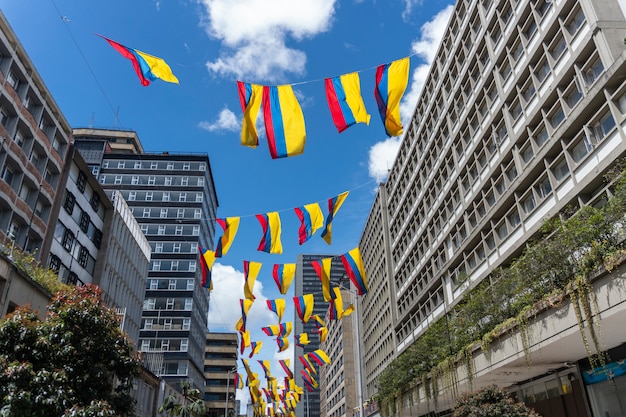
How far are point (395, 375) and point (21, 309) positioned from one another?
23.4 meters

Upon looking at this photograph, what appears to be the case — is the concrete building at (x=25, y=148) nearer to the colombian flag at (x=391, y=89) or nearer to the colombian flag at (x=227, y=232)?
the colombian flag at (x=227, y=232)

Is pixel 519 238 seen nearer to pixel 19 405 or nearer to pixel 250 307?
pixel 250 307

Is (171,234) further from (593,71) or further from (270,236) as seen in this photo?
(593,71)

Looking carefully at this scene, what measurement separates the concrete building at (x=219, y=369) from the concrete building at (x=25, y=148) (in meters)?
70.2

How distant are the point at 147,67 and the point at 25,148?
21.7 metres

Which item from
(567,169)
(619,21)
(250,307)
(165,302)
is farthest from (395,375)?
(165,302)

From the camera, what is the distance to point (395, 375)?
98.5 ft

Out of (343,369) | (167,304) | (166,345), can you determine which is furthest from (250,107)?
(343,369)

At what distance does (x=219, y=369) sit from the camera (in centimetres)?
10212

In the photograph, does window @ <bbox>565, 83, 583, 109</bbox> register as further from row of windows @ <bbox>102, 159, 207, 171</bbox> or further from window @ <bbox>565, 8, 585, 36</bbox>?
row of windows @ <bbox>102, 159, 207, 171</bbox>

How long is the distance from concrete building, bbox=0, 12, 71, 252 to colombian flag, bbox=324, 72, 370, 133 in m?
22.4

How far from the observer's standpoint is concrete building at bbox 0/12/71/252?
28.5 metres

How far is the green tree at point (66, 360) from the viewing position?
32.1 feet

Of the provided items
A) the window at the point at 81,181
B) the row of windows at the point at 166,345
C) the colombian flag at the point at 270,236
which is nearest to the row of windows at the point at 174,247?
the row of windows at the point at 166,345
